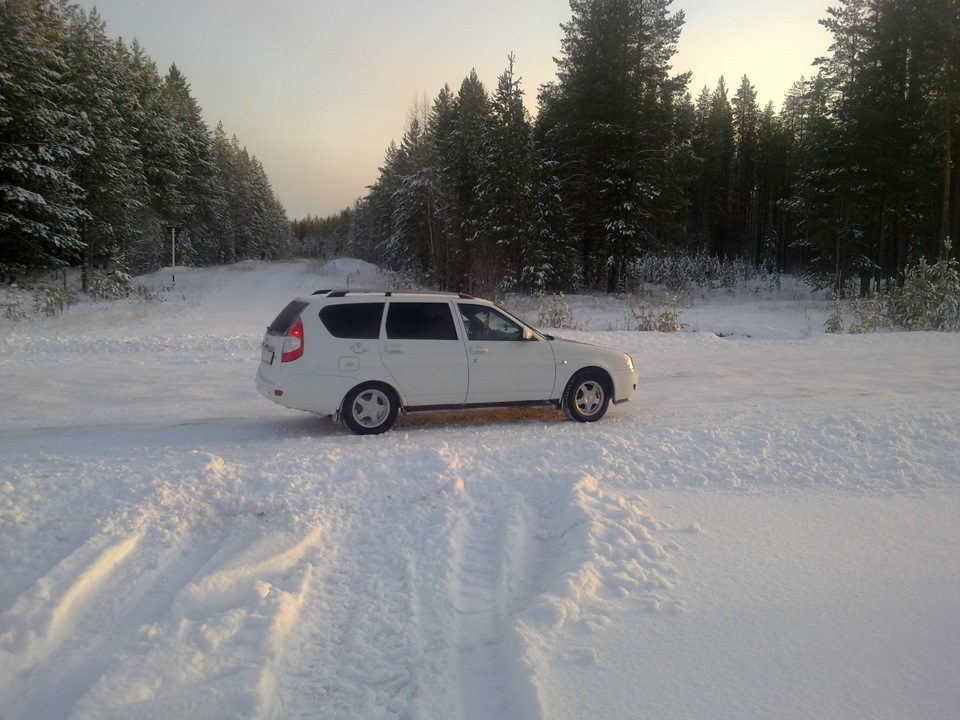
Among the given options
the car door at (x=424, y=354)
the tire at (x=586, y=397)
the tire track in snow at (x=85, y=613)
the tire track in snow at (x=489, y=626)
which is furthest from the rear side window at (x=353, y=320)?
the tire track in snow at (x=85, y=613)

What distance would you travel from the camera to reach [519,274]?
35875mm

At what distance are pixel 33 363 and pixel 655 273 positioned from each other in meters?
36.7

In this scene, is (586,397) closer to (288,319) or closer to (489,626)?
(288,319)

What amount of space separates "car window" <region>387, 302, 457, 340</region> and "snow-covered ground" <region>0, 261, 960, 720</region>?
48.1 inches

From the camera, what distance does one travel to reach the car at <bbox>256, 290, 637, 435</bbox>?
28.0 feet

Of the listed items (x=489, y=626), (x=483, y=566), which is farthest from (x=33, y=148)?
(x=489, y=626)

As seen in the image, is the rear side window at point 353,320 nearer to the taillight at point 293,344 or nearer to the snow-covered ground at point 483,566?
the taillight at point 293,344

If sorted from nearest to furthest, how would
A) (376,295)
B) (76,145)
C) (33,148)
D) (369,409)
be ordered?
(369,409) → (376,295) → (33,148) → (76,145)

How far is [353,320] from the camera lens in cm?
876

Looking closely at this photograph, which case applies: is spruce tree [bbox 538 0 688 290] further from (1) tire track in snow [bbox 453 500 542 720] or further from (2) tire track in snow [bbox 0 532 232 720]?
(2) tire track in snow [bbox 0 532 232 720]

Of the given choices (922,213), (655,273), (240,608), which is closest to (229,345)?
(240,608)

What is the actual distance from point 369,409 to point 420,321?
1.31 m

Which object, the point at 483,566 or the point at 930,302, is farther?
the point at 930,302

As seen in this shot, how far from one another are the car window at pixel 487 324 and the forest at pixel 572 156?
21386mm
